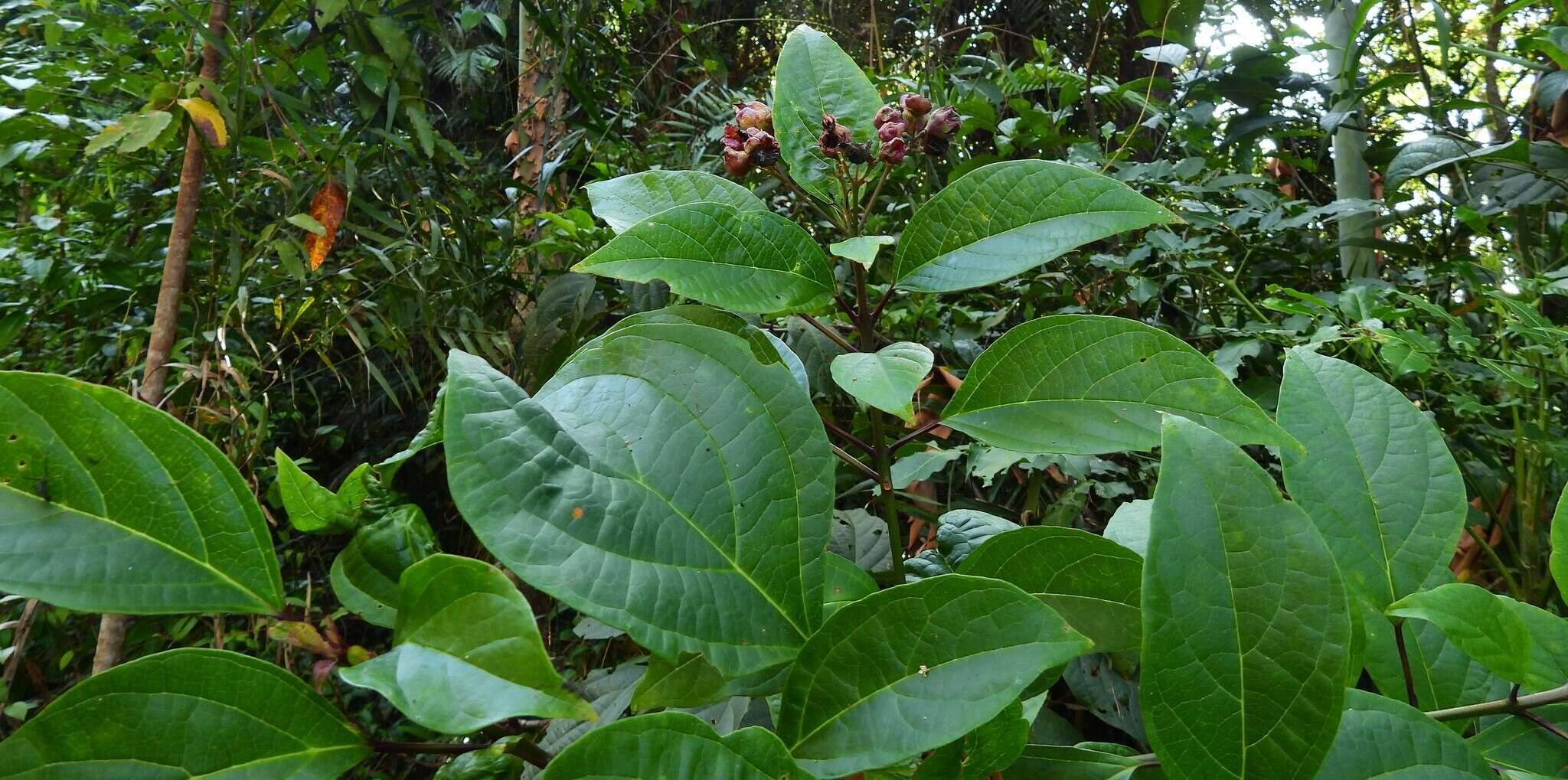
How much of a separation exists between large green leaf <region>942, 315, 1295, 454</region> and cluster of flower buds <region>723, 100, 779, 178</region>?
6.7 inches

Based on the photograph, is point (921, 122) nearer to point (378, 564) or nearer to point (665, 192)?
point (665, 192)

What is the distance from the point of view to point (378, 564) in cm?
28

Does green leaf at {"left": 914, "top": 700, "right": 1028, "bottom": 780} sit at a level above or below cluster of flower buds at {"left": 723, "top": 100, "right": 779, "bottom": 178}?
below

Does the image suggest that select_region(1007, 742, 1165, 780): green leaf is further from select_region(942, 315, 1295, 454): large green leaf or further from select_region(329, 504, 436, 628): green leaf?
select_region(329, 504, 436, 628): green leaf

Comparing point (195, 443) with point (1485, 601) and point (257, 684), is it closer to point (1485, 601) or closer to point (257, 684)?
point (257, 684)

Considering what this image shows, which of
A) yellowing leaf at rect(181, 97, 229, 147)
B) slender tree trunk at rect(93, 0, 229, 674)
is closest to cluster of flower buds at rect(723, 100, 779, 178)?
slender tree trunk at rect(93, 0, 229, 674)

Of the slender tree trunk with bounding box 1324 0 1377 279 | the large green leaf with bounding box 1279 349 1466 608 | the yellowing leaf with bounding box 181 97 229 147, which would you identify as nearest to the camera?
the large green leaf with bounding box 1279 349 1466 608

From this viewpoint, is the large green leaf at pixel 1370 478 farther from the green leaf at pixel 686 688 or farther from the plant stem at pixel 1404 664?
the green leaf at pixel 686 688

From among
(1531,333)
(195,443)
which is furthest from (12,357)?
(1531,333)

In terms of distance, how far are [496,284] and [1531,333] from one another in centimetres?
146

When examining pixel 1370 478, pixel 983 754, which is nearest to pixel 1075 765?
pixel 983 754

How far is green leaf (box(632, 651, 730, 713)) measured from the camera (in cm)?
28

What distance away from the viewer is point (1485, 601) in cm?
26

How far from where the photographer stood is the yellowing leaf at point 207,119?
0.90 m
